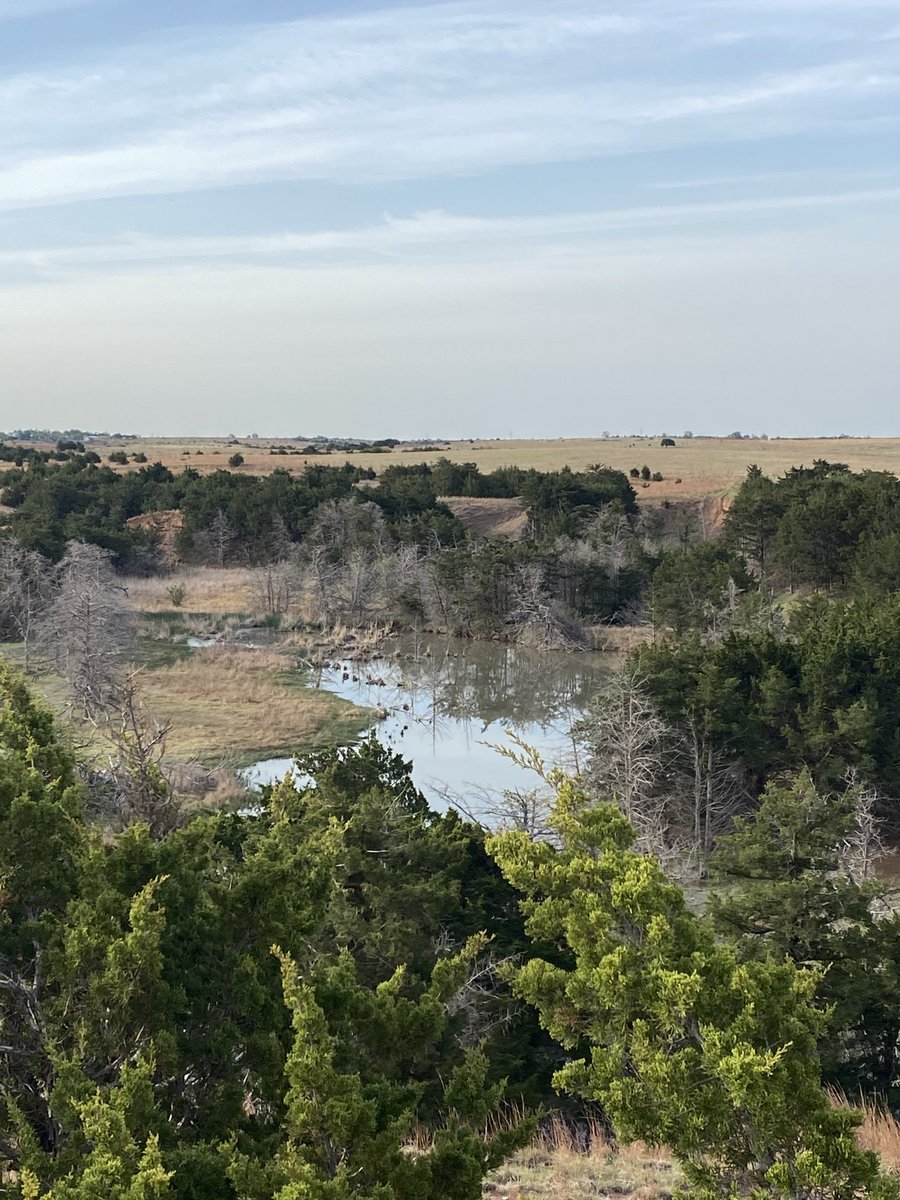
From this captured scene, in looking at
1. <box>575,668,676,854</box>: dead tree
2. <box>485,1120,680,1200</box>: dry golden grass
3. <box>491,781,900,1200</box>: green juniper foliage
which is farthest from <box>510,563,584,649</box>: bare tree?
<box>491,781,900,1200</box>: green juniper foliage

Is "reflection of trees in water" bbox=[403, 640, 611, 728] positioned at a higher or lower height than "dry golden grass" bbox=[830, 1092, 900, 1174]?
lower

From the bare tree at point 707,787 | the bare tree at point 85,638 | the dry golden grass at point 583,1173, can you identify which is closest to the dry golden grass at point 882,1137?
the dry golden grass at point 583,1173

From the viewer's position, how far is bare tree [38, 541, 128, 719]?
23.9 meters

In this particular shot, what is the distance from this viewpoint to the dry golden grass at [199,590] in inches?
1743

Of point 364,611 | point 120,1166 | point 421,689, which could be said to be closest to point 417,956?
point 120,1166

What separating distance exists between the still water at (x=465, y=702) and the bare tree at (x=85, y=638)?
3.75 m

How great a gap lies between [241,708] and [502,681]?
30.1 ft

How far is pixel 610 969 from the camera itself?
4.86m

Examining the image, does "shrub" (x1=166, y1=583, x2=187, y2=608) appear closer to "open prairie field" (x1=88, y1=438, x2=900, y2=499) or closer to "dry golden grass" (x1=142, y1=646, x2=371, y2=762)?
"dry golden grass" (x1=142, y1=646, x2=371, y2=762)

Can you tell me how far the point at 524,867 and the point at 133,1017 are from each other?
74.9 inches

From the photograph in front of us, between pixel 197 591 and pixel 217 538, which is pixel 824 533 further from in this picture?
pixel 217 538

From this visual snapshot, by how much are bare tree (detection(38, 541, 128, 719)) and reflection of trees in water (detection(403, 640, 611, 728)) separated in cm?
895

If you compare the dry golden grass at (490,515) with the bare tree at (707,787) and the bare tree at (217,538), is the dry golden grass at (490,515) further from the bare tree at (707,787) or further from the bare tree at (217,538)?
the bare tree at (707,787)

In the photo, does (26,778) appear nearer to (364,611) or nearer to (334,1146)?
(334,1146)
